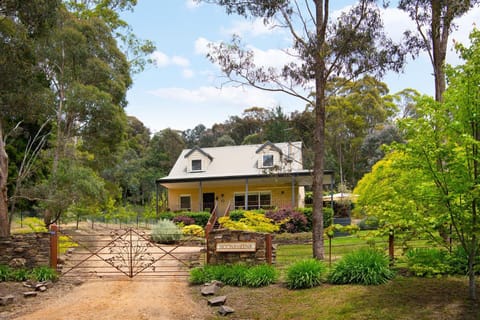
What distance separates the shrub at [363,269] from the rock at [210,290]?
2644 millimetres

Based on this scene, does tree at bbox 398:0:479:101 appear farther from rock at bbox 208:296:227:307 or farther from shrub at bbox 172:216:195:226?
shrub at bbox 172:216:195:226

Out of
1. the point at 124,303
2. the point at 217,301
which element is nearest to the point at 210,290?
the point at 217,301

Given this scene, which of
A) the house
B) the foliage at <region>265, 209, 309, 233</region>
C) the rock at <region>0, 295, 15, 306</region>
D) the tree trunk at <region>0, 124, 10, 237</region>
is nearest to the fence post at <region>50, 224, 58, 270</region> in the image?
the tree trunk at <region>0, 124, 10, 237</region>

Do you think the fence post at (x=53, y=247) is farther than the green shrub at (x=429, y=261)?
Yes

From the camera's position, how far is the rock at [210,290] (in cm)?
991

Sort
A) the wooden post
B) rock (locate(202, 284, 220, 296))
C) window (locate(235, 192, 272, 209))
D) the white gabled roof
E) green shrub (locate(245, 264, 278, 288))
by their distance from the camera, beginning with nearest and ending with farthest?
rock (locate(202, 284, 220, 296)), green shrub (locate(245, 264, 278, 288)), the wooden post, the white gabled roof, window (locate(235, 192, 272, 209))

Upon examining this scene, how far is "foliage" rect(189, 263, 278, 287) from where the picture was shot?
10242 millimetres

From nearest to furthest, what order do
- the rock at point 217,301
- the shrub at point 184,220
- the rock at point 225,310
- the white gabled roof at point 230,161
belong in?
1. the rock at point 225,310
2. the rock at point 217,301
3. the shrub at point 184,220
4. the white gabled roof at point 230,161

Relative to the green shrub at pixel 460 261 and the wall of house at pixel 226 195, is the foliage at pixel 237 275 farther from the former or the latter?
the wall of house at pixel 226 195

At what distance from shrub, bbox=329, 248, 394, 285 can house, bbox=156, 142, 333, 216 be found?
51.9 ft

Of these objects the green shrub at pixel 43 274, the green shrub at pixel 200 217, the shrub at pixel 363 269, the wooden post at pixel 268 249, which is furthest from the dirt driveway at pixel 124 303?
the green shrub at pixel 200 217

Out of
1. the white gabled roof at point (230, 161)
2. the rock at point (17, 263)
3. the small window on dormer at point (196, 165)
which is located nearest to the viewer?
the rock at point (17, 263)

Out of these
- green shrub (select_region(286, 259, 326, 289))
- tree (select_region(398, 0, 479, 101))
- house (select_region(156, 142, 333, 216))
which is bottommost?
green shrub (select_region(286, 259, 326, 289))

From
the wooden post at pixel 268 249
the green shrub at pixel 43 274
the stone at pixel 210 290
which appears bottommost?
the stone at pixel 210 290
